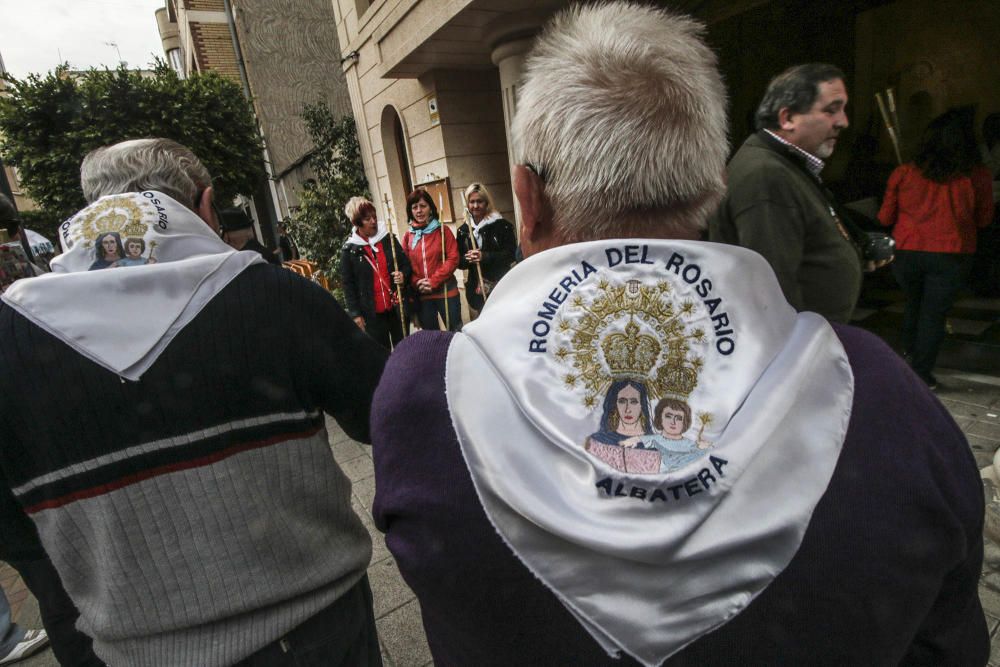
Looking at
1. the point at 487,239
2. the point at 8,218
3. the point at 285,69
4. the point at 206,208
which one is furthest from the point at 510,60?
the point at 285,69

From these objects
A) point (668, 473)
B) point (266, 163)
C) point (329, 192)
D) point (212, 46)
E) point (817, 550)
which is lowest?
point (817, 550)

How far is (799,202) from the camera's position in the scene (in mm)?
2264

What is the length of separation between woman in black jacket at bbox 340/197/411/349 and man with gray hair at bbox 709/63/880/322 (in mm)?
3284

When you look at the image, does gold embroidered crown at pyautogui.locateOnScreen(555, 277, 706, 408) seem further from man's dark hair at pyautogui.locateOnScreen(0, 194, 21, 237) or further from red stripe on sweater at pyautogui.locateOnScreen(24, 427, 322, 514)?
man's dark hair at pyautogui.locateOnScreen(0, 194, 21, 237)

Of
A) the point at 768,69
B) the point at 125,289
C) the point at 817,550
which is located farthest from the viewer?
the point at 768,69

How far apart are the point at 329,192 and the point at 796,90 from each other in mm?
9411

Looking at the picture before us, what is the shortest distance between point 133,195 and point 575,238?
1.10 metres

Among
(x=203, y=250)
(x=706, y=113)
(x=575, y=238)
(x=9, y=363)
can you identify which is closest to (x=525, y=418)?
(x=575, y=238)

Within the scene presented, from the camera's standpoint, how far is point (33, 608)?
9.70 feet

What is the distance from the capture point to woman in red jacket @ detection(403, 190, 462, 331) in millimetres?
5355

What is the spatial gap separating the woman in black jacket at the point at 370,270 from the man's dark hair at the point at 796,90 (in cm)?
337

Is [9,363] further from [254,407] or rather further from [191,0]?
[191,0]

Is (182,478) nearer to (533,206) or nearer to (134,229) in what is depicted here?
(134,229)

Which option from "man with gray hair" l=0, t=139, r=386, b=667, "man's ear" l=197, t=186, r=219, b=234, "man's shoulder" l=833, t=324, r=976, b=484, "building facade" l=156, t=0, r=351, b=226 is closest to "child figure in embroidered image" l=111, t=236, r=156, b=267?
"man with gray hair" l=0, t=139, r=386, b=667
